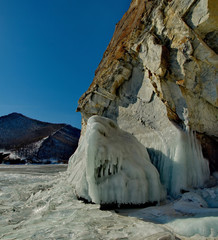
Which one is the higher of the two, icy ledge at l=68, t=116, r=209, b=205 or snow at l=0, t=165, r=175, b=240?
icy ledge at l=68, t=116, r=209, b=205

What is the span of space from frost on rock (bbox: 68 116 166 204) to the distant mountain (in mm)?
32912

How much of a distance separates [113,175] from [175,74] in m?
3.15

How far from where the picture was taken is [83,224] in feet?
6.56

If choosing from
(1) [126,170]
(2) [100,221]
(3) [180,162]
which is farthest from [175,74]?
(2) [100,221]

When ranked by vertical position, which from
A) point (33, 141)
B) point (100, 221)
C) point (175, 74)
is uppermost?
point (33, 141)

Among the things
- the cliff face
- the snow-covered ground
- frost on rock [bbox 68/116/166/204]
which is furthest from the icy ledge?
the cliff face

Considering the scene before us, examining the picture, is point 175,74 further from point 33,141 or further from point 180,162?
point 33,141

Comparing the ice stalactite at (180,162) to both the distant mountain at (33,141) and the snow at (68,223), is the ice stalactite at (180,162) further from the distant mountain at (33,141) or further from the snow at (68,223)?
the distant mountain at (33,141)

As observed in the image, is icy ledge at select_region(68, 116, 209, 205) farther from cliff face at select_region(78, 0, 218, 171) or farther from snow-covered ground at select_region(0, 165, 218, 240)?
cliff face at select_region(78, 0, 218, 171)

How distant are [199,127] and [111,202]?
10.0 ft

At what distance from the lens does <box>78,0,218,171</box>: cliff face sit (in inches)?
160

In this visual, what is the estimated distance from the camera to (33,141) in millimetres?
46250

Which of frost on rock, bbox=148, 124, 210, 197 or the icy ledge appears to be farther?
frost on rock, bbox=148, 124, 210, 197

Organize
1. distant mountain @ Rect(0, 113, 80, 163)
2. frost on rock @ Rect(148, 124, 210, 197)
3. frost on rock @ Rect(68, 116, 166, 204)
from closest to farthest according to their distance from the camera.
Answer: frost on rock @ Rect(68, 116, 166, 204)
frost on rock @ Rect(148, 124, 210, 197)
distant mountain @ Rect(0, 113, 80, 163)
